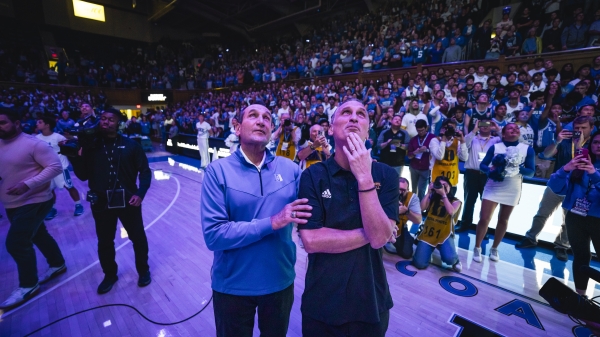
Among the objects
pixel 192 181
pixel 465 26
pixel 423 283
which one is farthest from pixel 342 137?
pixel 465 26

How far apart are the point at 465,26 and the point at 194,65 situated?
70.6 feet

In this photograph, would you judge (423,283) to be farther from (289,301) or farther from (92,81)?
(92,81)

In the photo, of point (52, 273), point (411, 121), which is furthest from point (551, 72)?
point (52, 273)

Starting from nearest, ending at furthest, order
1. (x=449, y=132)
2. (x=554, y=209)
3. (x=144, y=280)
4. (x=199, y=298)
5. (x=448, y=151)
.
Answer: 1. (x=199, y=298)
2. (x=144, y=280)
3. (x=554, y=209)
4. (x=449, y=132)
5. (x=448, y=151)

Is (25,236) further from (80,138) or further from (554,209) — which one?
(554,209)

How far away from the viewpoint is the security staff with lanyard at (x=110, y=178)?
2.69 m

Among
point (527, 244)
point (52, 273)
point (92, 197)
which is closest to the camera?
point (92, 197)

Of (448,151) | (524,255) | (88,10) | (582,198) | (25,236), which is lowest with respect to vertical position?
(524,255)

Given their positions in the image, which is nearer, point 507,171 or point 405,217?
point 507,171

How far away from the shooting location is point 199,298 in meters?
2.93

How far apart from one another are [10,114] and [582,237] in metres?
5.67

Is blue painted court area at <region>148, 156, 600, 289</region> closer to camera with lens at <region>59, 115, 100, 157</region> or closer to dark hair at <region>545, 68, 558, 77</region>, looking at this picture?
dark hair at <region>545, 68, 558, 77</region>

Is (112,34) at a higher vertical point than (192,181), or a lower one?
higher

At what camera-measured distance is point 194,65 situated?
24125 millimetres
